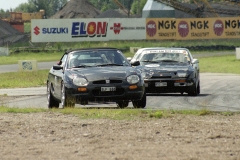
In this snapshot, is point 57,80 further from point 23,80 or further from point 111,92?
point 23,80

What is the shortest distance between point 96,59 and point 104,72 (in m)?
1.02

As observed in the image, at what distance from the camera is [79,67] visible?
18.0 m

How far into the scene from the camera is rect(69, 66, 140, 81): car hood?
1717 cm

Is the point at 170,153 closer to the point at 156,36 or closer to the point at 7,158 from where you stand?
the point at 7,158

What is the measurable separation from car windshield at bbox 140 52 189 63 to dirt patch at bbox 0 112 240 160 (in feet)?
29.4

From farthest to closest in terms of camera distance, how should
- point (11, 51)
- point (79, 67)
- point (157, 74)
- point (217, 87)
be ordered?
1. point (11, 51)
2. point (217, 87)
3. point (157, 74)
4. point (79, 67)

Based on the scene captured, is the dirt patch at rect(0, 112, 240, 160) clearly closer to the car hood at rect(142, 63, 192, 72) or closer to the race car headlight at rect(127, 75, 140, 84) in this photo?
the race car headlight at rect(127, 75, 140, 84)

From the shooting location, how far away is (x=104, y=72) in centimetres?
1731

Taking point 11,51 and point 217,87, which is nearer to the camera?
point 217,87

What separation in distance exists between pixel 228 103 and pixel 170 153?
988 cm

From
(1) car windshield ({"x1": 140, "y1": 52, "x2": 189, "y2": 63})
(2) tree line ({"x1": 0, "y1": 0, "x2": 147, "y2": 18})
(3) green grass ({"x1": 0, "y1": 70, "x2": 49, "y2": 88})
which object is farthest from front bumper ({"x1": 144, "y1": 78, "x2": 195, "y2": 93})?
(2) tree line ({"x1": 0, "y1": 0, "x2": 147, "y2": 18})

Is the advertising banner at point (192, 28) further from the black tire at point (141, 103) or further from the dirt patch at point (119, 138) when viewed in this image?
the dirt patch at point (119, 138)

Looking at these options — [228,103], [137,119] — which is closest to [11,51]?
[228,103]

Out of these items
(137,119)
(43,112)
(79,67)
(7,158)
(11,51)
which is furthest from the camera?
(11,51)
